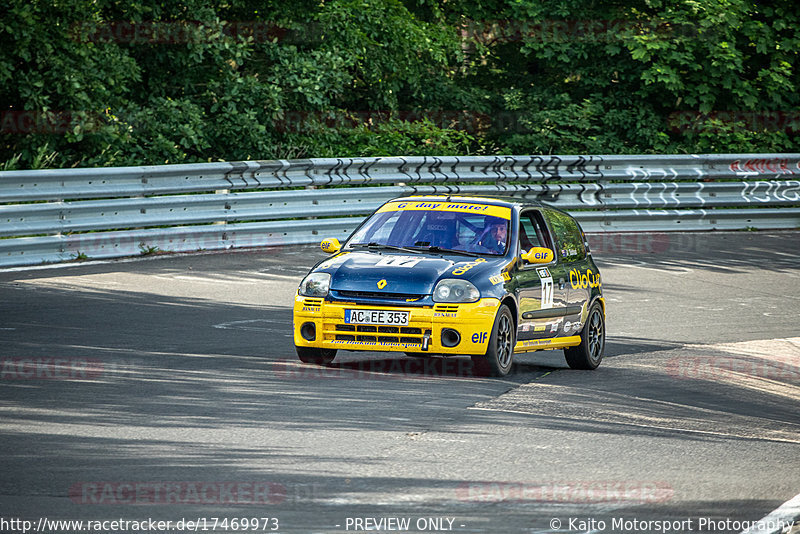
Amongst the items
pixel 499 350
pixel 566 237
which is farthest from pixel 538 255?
pixel 499 350

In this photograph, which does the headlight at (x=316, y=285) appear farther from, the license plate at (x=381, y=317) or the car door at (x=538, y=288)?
the car door at (x=538, y=288)

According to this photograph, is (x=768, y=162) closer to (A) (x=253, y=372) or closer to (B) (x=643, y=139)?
(B) (x=643, y=139)

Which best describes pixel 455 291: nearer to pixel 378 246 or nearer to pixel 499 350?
pixel 499 350

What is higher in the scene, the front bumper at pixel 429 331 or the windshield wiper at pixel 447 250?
the windshield wiper at pixel 447 250

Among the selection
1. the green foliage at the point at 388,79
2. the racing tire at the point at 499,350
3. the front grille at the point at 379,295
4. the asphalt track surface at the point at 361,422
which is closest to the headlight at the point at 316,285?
the front grille at the point at 379,295

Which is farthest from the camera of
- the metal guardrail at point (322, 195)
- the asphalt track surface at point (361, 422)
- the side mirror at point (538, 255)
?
the metal guardrail at point (322, 195)

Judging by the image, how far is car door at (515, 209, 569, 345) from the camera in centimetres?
1175

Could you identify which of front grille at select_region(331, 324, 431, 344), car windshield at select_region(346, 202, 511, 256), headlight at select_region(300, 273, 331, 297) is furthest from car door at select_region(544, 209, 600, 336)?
headlight at select_region(300, 273, 331, 297)

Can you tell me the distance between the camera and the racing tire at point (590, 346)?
12383 mm

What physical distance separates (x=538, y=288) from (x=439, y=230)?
1.00 metres

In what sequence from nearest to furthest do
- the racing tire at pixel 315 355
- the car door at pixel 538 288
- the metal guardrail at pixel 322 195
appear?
the racing tire at pixel 315 355 < the car door at pixel 538 288 < the metal guardrail at pixel 322 195

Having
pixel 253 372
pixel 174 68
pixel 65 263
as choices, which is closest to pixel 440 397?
pixel 253 372

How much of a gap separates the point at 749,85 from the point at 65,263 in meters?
15.0

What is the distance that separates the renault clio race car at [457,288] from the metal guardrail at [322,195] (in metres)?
6.22
